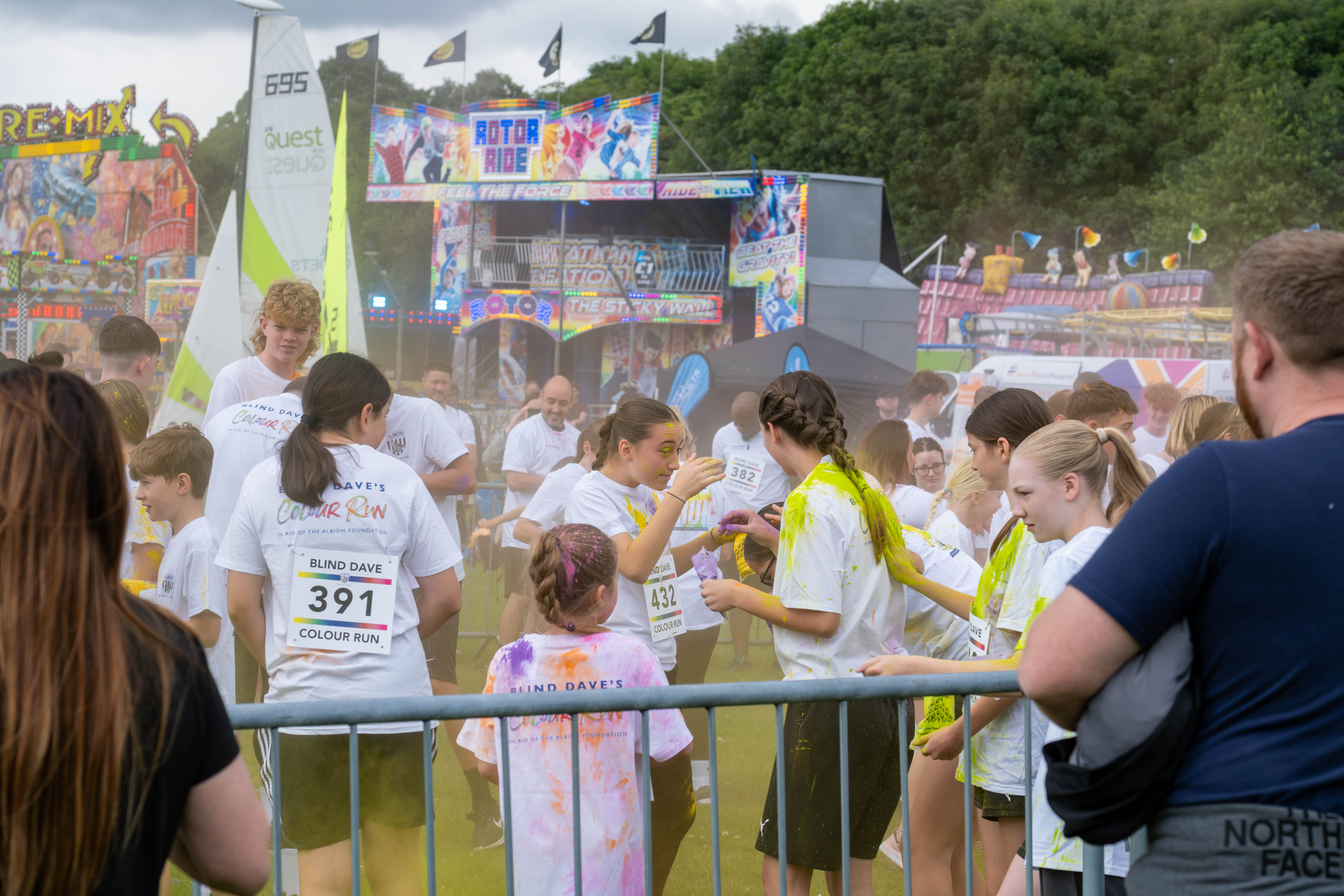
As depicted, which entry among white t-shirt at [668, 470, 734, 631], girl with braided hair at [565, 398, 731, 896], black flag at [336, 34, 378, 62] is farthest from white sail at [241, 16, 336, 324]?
black flag at [336, 34, 378, 62]

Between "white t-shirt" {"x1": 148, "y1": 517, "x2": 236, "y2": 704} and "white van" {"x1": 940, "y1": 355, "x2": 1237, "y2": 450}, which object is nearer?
"white t-shirt" {"x1": 148, "y1": 517, "x2": 236, "y2": 704}

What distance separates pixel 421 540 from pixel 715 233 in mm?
29985

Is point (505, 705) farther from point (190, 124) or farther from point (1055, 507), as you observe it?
point (190, 124)

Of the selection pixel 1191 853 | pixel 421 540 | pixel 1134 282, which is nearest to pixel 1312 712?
pixel 1191 853

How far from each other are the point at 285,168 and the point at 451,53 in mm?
26719

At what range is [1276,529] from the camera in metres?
1.50

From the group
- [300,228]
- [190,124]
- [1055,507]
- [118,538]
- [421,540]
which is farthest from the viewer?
[190,124]

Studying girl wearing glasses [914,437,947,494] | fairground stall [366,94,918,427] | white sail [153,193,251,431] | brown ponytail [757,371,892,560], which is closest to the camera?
brown ponytail [757,371,892,560]

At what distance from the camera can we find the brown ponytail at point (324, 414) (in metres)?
3.04

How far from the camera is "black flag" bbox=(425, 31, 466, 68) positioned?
1393 inches

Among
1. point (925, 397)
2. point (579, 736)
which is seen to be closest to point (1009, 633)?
point (579, 736)

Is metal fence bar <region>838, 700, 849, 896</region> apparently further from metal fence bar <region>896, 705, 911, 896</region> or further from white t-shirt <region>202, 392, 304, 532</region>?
white t-shirt <region>202, 392, 304, 532</region>

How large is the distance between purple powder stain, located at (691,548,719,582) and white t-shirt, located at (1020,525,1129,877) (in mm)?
2333

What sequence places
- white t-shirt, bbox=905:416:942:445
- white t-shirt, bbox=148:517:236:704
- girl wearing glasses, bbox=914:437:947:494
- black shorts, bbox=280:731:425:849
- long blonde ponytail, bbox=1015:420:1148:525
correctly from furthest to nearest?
white t-shirt, bbox=905:416:942:445
girl wearing glasses, bbox=914:437:947:494
white t-shirt, bbox=148:517:236:704
black shorts, bbox=280:731:425:849
long blonde ponytail, bbox=1015:420:1148:525
